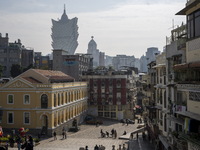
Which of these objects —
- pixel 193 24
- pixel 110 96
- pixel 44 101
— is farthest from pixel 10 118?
pixel 193 24

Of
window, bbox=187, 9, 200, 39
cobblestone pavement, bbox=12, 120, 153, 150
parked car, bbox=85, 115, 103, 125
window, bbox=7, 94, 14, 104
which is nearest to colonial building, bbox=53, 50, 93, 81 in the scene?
parked car, bbox=85, 115, 103, 125

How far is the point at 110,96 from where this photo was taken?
75.7m

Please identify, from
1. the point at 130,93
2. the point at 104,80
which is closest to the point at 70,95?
the point at 104,80

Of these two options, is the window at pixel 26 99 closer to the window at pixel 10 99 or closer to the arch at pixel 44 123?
the window at pixel 10 99

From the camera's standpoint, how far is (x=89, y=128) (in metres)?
59.6

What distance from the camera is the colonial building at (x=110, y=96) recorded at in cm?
7512

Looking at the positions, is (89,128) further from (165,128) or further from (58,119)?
(165,128)

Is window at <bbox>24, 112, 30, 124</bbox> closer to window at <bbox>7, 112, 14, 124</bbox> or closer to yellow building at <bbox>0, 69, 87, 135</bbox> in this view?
yellow building at <bbox>0, 69, 87, 135</bbox>

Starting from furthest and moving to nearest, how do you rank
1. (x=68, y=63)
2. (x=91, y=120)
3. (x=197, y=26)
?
1. (x=68, y=63)
2. (x=91, y=120)
3. (x=197, y=26)

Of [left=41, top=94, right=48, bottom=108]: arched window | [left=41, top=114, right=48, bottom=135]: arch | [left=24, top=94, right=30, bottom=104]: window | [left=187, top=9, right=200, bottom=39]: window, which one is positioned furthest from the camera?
[left=24, top=94, right=30, bottom=104]: window

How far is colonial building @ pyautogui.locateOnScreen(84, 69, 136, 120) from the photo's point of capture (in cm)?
7512

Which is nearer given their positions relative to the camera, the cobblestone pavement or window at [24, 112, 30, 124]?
the cobblestone pavement

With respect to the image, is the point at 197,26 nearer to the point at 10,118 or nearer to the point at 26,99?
the point at 26,99

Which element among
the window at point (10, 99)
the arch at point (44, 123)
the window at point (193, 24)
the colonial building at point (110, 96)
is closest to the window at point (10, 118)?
the window at point (10, 99)
